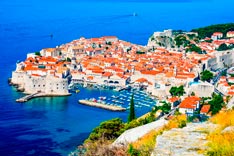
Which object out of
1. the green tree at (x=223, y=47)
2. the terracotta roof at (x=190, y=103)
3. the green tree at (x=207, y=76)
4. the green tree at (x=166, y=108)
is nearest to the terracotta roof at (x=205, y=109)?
the terracotta roof at (x=190, y=103)

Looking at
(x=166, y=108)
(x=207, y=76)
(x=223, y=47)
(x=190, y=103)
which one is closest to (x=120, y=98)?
(x=166, y=108)

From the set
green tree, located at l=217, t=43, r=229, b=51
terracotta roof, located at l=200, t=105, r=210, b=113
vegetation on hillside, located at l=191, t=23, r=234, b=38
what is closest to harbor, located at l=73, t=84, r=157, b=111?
terracotta roof, located at l=200, t=105, r=210, b=113

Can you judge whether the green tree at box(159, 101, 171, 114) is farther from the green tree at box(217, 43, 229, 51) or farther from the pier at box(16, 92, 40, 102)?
the green tree at box(217, 43, 229, 51)

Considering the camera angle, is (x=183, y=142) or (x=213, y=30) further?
(x=213, y=30)

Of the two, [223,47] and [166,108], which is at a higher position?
[223,47]

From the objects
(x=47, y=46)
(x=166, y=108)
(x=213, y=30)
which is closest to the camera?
(x=166, y=108)

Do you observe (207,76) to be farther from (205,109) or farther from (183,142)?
(183,142)
